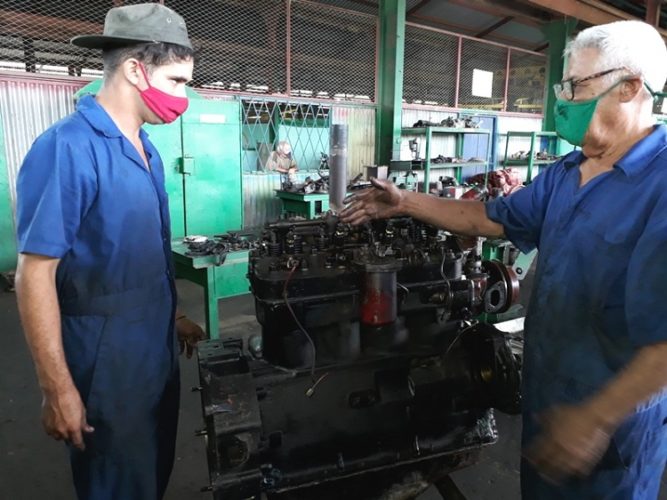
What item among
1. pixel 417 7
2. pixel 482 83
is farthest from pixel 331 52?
pixel 482 83

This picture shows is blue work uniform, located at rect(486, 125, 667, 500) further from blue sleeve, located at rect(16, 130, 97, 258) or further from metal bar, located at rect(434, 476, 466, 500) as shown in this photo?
blue sleeve, located at rect(16, 130, 97, 258)

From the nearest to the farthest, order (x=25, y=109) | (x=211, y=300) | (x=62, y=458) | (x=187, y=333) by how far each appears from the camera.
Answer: (x=187, y=333)
(x=62, y=458)
(x=211, y=300)
(x=25, y=109)

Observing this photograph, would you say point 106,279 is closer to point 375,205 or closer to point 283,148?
point 375,205

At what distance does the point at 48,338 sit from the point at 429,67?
6.44 meters

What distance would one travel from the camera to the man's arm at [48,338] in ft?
2.93

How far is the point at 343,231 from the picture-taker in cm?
125

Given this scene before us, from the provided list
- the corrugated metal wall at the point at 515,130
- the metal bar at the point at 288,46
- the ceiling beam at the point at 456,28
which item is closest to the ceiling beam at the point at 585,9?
the ceiling beam at the point at 456,28

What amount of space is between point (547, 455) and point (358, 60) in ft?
18.0

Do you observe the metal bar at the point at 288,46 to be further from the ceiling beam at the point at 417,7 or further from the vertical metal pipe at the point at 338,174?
the vertical metal pipe at the point at 338,174

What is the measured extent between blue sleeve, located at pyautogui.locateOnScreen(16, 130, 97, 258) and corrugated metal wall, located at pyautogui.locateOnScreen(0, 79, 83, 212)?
11.1 feet

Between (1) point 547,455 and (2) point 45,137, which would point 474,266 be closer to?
(1) point 547,455

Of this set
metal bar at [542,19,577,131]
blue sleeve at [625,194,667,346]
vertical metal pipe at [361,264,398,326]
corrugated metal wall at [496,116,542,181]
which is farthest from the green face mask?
metal bar at [542,19,577,131]

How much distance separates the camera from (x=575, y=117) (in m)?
1.01

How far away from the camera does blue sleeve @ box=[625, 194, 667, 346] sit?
0.79m
